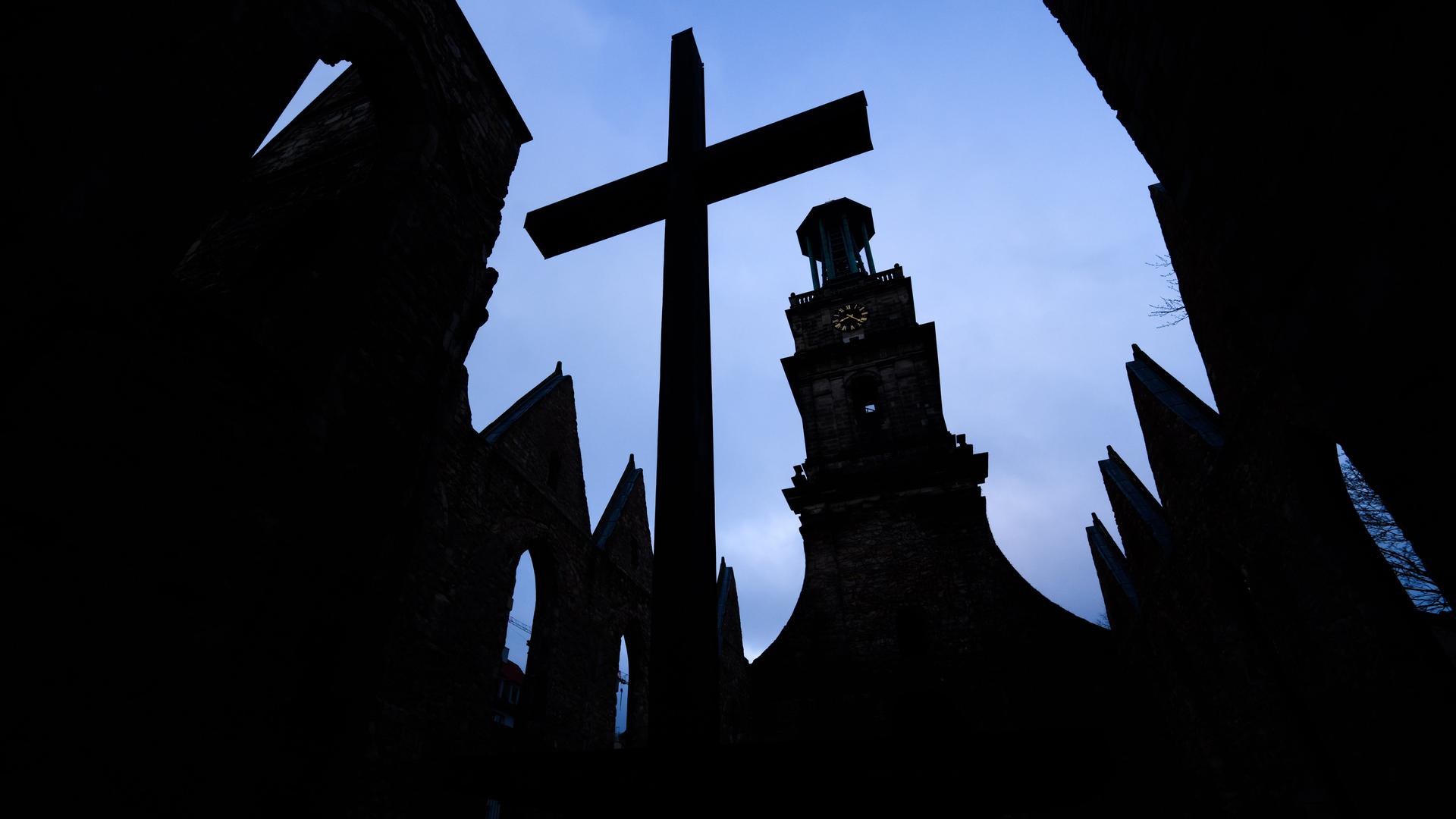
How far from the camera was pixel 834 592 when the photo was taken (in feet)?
55.6

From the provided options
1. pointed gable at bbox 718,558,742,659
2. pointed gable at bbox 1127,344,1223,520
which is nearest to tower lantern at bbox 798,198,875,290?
pointed gable at bbox 718,558,742,659

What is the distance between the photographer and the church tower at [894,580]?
14.7m

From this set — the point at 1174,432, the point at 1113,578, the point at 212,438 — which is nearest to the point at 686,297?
the point at 212,438

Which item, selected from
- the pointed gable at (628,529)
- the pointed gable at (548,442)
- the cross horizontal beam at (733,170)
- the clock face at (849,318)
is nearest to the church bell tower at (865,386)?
the clock face at (849,318)

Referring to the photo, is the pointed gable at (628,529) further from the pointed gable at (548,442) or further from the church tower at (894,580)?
the church tower at (894,580)

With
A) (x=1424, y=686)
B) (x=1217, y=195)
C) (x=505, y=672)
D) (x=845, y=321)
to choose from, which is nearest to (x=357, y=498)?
(x=1217, y=195)

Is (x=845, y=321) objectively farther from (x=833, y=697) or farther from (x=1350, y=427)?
(x=1350, y=427)

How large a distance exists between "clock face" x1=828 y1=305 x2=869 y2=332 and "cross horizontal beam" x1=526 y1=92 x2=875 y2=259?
718 inches

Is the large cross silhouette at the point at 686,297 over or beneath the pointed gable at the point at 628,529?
beneath

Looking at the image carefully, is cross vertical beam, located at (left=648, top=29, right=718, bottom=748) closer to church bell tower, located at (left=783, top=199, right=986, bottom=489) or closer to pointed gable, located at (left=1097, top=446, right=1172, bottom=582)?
pointed gable, located at (left=1097, top=446, right=1172, bottom=582)

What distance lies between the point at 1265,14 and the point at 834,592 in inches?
621

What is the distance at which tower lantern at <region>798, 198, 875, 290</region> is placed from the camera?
24.2m

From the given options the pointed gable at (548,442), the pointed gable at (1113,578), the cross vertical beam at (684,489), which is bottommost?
the cross vertical beam at (684,489)

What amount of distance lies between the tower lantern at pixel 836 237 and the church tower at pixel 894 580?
10.4 feet
